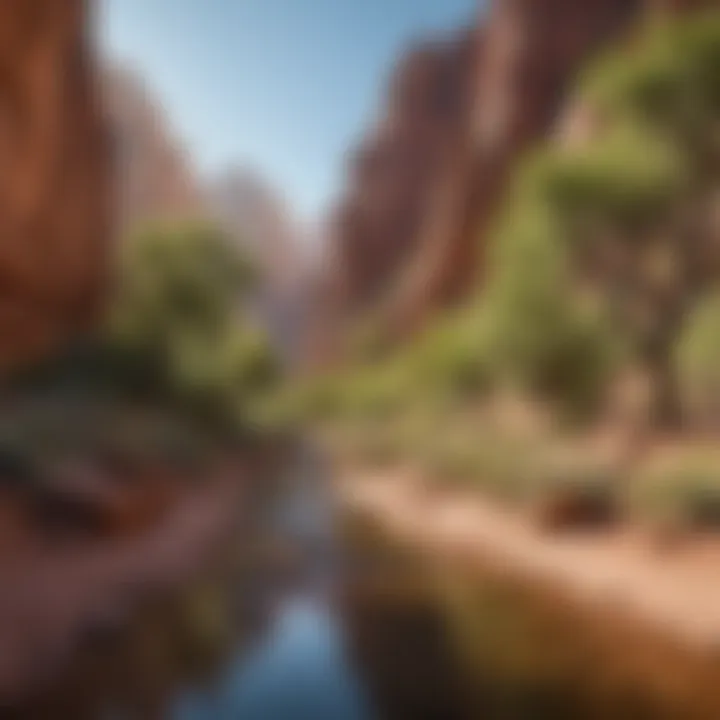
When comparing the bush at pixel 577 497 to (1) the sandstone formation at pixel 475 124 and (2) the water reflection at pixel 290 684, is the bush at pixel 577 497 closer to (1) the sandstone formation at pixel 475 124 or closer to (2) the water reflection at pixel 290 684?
(2) the water reflection at pixel 290 684

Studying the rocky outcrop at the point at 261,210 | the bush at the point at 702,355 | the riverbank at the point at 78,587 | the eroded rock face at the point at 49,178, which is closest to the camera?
the riverbank at the point at 78,587

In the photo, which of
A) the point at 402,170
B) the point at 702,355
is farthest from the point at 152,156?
the point at 702,355

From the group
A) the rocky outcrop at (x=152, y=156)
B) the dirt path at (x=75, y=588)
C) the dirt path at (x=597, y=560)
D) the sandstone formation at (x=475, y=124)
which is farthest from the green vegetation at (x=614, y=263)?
the rocky outcrop at (x=152, y=156)

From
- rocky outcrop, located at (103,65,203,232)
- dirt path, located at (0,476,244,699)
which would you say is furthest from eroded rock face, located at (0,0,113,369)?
rocky outcrop, located at (103,65,203,232)

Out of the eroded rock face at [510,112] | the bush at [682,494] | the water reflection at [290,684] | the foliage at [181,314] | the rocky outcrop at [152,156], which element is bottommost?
the water reflection at [290,684]

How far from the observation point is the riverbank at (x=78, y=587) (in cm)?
687

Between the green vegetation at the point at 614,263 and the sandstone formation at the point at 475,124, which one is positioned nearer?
the green vegetation at the point at 614,263

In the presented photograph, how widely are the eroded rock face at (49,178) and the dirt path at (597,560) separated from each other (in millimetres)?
7188

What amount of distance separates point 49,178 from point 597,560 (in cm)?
859

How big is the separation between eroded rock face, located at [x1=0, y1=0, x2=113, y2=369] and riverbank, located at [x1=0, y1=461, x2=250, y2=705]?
8.83 feet

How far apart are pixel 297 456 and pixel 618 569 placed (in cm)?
2641

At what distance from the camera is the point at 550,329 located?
1535 cm

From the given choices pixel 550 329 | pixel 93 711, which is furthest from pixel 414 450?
pixel 93 711

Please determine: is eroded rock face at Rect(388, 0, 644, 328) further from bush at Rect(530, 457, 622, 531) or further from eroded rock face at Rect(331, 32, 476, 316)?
bush at Rect(530, 457, 622, 531)
